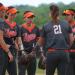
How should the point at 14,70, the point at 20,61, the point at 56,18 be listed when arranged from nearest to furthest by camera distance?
the point at 56,18 < the point at 14,70 < the point at 20,61

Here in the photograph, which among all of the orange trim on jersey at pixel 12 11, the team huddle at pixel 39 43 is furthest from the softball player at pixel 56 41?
the orange trim on jersey at pixel 12 11

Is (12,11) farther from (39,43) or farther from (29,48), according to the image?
(39,43)

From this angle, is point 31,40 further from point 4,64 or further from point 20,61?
point 4,64

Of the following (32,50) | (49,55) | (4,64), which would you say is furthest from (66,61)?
(32,50)

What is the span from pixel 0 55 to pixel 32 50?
2048 millimetres

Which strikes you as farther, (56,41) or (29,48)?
(29,48)

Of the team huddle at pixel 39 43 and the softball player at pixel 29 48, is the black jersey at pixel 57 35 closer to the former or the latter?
the team huddle at pixel 39 43

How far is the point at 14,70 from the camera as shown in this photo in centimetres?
1173

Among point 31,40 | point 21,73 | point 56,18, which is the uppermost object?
point 56,18

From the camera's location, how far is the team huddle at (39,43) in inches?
415

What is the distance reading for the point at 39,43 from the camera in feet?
36.5

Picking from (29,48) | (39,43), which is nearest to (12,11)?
(29,48)

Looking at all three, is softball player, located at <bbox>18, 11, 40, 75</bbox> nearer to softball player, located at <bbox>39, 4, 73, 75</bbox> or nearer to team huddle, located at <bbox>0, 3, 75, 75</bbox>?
team huddle, located at <bbox>0, 3, 75, 75</bbox>

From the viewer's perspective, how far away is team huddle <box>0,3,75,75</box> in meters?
10.5
